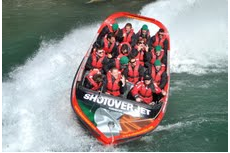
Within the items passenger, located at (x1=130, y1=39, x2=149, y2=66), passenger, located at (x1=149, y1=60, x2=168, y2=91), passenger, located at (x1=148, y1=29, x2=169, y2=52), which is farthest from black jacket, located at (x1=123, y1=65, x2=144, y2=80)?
passenger, located at (x1=148, y1=29, x2=169, y2=52)

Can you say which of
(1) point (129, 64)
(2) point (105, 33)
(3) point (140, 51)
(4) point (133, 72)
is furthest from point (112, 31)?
(4) point (133, 72)

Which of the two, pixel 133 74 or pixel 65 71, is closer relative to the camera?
pixel 133 74

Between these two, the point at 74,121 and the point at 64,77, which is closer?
the point at 74,121

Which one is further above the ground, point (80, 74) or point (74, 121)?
point (80, 74)

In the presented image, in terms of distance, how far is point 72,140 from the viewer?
812cm

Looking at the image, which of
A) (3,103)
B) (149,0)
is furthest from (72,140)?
(149,0)

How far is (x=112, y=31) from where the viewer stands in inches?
449

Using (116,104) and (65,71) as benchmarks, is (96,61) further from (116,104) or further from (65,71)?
(65,71)

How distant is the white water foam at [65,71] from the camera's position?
26.8 ft

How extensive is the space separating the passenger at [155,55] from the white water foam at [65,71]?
175 centimetres

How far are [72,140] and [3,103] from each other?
2475 mm

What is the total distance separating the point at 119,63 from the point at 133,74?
525 millimetres

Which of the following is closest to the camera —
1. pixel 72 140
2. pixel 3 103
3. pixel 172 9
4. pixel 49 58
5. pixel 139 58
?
pixel 72 140

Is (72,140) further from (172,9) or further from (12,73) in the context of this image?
(172,9)
